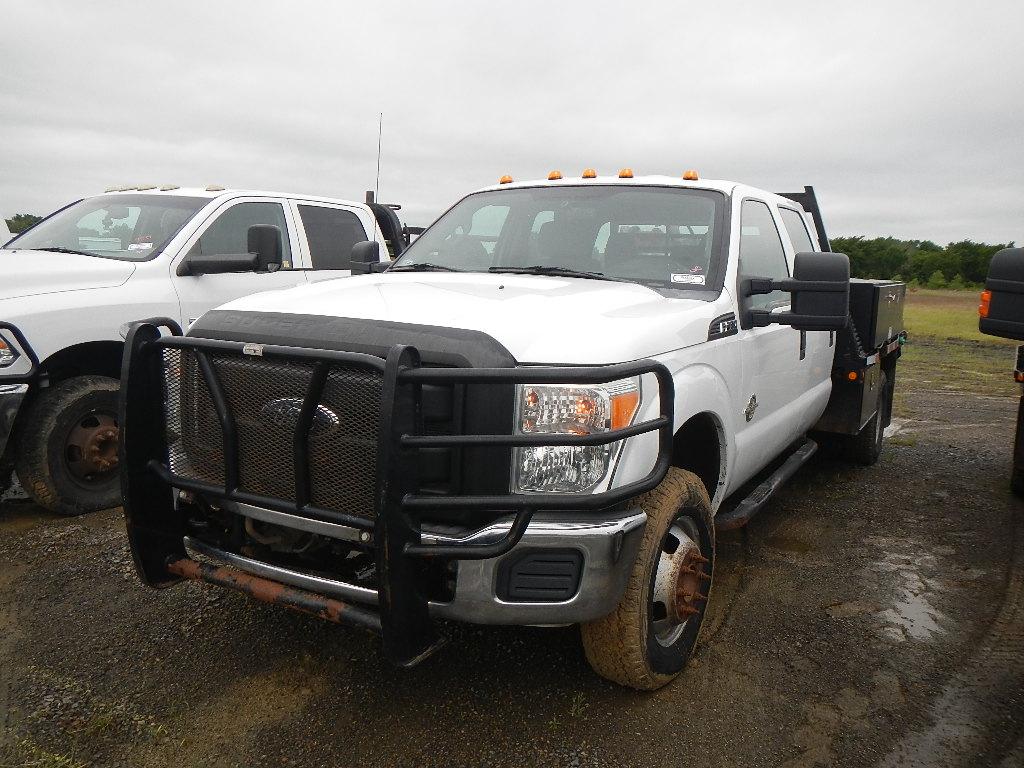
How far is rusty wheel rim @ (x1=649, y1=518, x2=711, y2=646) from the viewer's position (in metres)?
3.10

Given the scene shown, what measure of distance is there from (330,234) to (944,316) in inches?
798

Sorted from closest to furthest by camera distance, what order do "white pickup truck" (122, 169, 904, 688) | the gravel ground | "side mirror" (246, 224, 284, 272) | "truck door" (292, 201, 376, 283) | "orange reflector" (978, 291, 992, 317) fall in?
"white pickup truck" (122, 169, 904, 688), the gravel ground, "orange reflector" (978, 291, 992, 317), "side mirror" (246, 224, 284, 272), "truck door" (292, 201, 376, 283)

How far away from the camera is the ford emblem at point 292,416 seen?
2.68 m

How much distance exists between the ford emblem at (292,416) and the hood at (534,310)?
363mm

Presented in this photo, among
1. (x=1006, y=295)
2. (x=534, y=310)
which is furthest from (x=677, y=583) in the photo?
(x=1006, y=295)

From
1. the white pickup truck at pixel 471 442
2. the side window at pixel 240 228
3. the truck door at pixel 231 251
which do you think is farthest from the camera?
the side window at pixel 240 228

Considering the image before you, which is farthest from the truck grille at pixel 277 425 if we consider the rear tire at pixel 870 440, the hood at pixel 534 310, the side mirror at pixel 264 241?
the rear tire at pixel 870 440

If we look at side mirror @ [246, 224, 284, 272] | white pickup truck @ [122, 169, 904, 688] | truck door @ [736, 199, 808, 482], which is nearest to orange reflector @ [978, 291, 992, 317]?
truck door @ [736, 199, 808, 482]

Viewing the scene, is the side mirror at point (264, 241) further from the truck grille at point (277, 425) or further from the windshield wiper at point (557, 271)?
the truck grille at point (277, 425)

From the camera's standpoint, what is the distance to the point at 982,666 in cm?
344

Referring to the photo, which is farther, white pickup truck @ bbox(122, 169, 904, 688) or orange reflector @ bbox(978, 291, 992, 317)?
orange reflector @ bbox(978, 291, 992, 317)

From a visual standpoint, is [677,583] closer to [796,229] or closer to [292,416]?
[292,416]

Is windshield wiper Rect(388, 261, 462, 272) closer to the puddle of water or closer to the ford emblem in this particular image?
the ford emblem

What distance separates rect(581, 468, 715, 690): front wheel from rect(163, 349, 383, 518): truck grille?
3.08ft
